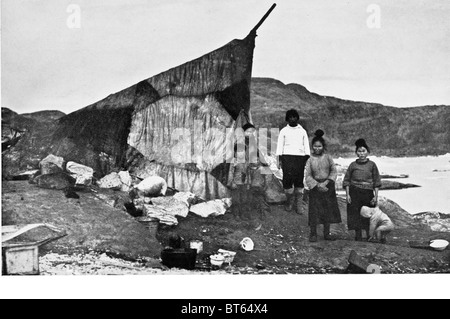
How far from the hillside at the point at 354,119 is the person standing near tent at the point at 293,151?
0.09m

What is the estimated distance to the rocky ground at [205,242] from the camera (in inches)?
255

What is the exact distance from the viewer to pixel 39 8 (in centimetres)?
673

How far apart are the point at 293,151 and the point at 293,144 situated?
2.8 inches

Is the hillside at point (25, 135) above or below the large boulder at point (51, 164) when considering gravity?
above

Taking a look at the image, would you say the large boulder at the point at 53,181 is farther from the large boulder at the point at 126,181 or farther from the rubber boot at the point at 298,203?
the rubber boot at the point at 298,203

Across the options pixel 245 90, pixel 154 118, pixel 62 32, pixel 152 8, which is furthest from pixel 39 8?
pixel 245 90

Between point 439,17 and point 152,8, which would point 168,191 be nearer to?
point 152,8

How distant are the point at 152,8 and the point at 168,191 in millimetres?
1886

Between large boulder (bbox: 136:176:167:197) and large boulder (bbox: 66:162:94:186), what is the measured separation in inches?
20.2

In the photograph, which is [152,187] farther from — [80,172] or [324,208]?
[324,208]

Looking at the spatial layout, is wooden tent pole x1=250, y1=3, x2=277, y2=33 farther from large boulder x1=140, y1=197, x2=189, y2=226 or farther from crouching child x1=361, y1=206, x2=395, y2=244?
crouching child x1=361, y1=206, x2=395, y2=244

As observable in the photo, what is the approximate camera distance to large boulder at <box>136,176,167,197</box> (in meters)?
6.76

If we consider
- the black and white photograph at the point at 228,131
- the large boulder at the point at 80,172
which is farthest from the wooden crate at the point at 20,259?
the large boulder at the point at 80,172

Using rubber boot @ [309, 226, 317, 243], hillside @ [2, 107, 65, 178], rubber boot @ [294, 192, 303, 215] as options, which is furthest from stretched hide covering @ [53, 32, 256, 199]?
rubber boot @ [309, 226, 317, 243]
